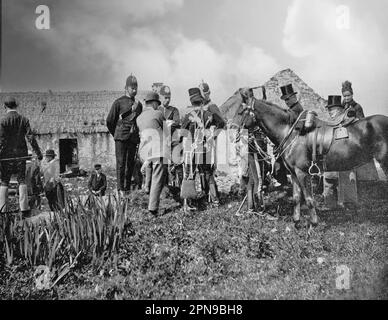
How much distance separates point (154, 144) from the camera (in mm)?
7285

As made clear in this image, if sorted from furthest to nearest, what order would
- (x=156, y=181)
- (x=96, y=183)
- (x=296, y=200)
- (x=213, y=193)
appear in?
(x=96, y=183), (x=213, y=193), (x=156, y=181), (x=296, y=200)

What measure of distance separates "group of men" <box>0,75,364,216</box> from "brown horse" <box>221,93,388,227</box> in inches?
9.9

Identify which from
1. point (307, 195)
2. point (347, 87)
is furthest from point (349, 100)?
point (307, 195)

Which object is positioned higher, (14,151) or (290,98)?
(290,98)

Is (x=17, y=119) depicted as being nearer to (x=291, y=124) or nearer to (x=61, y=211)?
(x=61, y=211)

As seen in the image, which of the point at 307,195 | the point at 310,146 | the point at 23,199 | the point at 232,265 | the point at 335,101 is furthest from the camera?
the point at 335,101

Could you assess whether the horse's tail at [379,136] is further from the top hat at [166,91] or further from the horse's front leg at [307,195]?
the top hat at [166,91]

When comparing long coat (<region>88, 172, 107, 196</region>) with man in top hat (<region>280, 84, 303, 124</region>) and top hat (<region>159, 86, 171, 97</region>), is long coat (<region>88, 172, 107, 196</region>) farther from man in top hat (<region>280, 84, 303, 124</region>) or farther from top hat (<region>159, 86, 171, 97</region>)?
man in top hat (<region>280, 84, 303, 124</region>)

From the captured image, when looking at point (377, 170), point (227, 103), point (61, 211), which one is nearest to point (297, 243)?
point (61, 211)

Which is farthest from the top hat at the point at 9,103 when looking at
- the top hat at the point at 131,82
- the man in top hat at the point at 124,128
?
the top hat at the point at 131,82

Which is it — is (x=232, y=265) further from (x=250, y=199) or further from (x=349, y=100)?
(x=349, y=100)

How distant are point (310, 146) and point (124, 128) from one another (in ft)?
12.8

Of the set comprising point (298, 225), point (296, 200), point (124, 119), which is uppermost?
point (124, 119)
